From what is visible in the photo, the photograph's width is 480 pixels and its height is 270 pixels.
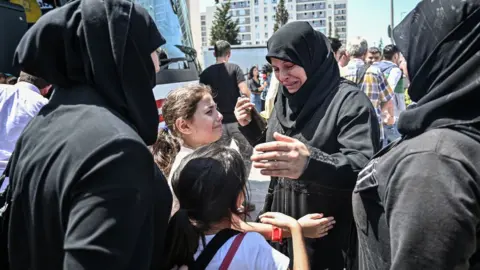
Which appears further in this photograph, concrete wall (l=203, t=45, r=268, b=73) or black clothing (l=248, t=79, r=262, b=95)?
concrete wall (l=203, t=45, r=268, b=73)

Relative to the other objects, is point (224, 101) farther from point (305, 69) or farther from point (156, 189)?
point (156, 189)

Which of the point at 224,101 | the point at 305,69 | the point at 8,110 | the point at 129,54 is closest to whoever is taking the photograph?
the point at 129,54

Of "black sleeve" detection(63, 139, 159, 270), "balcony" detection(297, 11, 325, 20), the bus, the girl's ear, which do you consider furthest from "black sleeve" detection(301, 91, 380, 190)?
"balcony" detection(297, 11, 325, 20)

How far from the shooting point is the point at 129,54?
43.5 inches

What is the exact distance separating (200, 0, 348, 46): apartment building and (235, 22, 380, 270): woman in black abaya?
109 meters

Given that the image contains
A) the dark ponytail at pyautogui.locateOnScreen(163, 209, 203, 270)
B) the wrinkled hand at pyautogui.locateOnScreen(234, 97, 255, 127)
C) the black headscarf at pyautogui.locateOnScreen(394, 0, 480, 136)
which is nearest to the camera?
the black headscarf at pyautogui.locateOnScreen(394, 0, 480, 136)

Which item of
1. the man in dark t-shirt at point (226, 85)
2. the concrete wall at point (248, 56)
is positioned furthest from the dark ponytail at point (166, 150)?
the concrete wall at point (248, 56)

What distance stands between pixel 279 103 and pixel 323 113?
38cm

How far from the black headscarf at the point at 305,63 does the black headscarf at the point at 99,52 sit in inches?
46.6

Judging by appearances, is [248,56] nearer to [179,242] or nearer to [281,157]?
[281,157]

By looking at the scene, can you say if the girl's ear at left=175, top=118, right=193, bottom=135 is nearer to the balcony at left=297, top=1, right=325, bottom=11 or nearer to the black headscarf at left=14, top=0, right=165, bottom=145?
the black headscarf at left=14, top=0, right=165, bottom=145

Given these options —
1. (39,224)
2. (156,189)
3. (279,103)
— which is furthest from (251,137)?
(39,224)

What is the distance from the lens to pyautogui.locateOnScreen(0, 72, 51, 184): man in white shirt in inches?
112

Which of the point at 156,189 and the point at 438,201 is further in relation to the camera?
the point at 156,189
